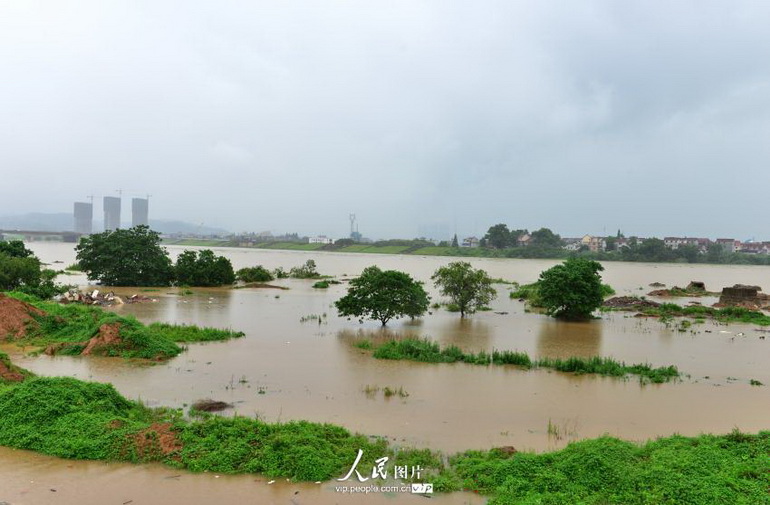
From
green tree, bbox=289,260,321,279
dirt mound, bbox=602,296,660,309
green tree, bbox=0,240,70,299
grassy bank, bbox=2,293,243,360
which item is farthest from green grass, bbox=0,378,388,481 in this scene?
green tree, bbox=289,260,321,279

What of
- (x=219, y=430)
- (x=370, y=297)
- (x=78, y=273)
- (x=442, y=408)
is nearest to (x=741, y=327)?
(x=370, y=297)

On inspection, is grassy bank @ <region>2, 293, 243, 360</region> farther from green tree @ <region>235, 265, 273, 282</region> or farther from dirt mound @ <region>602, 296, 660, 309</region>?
green tree @ <region>235, 265, 273, 282</region>

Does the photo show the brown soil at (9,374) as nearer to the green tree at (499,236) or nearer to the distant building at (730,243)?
the green tree at (499,236)

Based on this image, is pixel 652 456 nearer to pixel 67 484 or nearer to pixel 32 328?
pixel 67 484

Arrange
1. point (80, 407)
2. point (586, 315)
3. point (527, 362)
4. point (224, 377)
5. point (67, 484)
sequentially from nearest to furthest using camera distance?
point (67, 484) → point (80, 407) → point (224, 377) → point (527, 362) → point (586, 315)

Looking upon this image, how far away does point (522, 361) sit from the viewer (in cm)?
1435

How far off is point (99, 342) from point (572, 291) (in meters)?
19.5

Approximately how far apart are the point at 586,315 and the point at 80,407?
22.2 m

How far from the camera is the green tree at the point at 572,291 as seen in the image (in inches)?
967

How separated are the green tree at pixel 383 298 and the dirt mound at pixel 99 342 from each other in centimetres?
861

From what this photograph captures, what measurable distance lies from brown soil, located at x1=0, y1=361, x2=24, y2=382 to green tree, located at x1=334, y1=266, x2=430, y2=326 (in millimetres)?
11832

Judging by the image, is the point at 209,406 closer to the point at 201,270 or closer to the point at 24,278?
the point at 24,278

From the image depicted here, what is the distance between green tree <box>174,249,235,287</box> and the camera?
36.6 metres

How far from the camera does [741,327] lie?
23406mm
